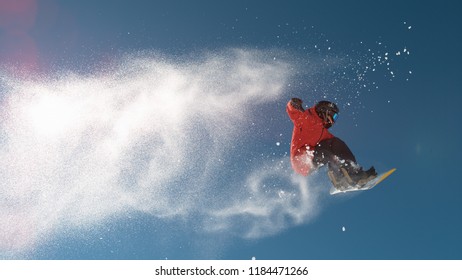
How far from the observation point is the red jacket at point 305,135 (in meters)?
11.9

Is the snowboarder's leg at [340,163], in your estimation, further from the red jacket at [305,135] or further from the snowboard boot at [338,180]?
the red jacket at [305,135]

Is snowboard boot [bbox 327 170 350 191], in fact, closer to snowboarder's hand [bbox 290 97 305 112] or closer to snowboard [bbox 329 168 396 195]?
snowboard [bbox 329 168 396 195]

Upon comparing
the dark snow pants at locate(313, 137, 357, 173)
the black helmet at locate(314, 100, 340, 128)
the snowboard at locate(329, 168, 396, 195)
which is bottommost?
the snowboard at locate(329, 168, 396, 195)

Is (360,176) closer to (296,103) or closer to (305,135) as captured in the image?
(305,135)

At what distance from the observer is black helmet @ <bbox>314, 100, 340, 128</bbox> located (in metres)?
11.8

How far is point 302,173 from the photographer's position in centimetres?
1208

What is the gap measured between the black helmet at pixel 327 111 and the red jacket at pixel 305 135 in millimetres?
102

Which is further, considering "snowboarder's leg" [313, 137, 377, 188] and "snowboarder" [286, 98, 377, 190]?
"snowboarder" [286, 98, 377, 190]

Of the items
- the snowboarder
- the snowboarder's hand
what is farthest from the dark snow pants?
the snowboarder's hand

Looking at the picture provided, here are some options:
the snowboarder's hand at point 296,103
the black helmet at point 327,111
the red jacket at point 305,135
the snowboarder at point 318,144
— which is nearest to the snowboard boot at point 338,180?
the snowboarder at point 318,144

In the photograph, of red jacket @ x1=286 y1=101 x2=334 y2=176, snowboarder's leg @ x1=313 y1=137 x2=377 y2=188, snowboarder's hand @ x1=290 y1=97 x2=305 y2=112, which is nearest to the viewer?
snowboarder's leg @ x1=313 y1=137 x2=377 y2=188

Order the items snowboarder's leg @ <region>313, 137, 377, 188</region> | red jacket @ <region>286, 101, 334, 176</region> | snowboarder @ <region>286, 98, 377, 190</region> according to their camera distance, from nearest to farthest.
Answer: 1. snowboarder's leg @ <region>313, 137, 377, 188</region>
2. snowboarder @ <region>286, 98, 377, 190</region>
3. red jacket @ <region>286, 101, 334, 176</region>

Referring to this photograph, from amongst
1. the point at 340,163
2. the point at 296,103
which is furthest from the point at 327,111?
the point at 340,163
